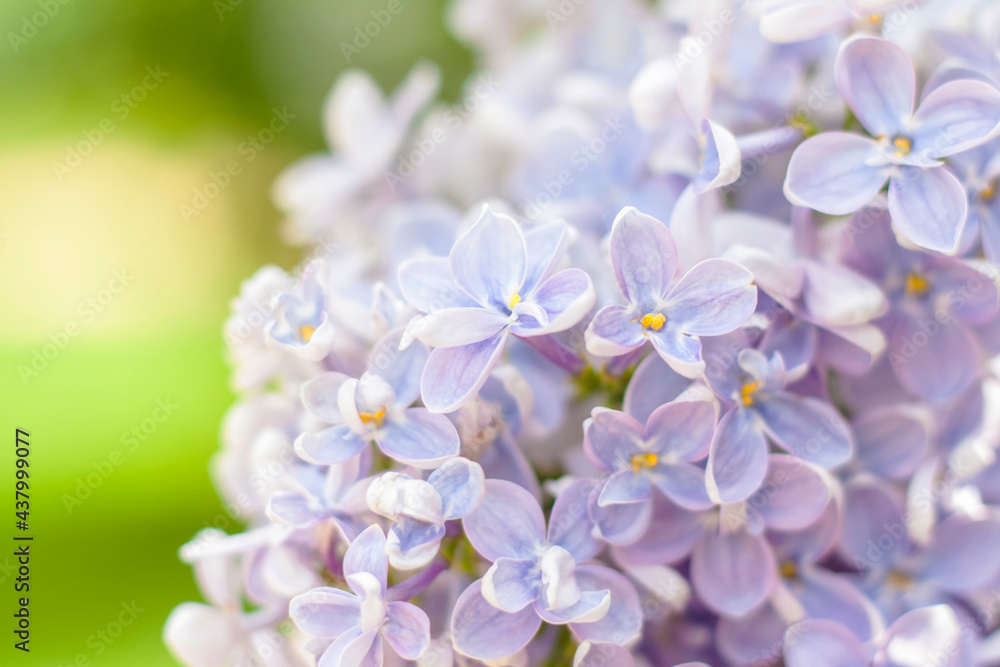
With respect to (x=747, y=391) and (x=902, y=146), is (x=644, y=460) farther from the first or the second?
(x=902, y=146)

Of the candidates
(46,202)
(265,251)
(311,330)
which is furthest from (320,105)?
(311,330)

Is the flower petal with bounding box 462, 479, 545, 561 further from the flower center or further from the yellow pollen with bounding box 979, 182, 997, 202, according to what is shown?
the yellow pollen with bounding box 979, 182, 997, 202

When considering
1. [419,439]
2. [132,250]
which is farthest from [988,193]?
[132,250]

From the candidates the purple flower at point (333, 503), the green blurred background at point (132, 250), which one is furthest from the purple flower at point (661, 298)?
the green blurred background at point (132, 250)

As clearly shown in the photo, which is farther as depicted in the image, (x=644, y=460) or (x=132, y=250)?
Answer: (x=132, y=250)

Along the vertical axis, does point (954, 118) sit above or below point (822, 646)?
above

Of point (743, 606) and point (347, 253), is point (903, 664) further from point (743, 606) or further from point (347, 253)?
point (347, 253)

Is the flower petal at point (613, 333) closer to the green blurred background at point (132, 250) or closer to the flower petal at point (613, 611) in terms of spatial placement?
the flower petal at point (613, 611)

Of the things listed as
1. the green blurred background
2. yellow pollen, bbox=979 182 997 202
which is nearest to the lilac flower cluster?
yellow pollen, bbox=979 182 997 202
